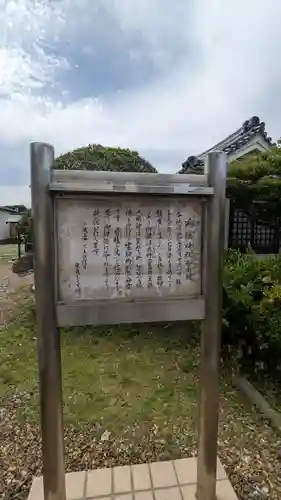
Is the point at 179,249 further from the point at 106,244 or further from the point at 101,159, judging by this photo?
the point at 101,159

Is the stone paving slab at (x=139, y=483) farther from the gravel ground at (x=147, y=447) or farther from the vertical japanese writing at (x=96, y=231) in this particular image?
the vertical japanese writing at (x=96, y=231)

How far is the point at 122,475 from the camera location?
2.51 meters

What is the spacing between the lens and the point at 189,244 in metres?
2.10

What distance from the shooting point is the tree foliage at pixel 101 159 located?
812cm

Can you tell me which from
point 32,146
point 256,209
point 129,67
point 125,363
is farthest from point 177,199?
point 256,209

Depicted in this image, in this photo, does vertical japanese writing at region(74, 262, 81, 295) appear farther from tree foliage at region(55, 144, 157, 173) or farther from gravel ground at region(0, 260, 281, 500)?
tree foliage at region(55, 144, 157, 173)

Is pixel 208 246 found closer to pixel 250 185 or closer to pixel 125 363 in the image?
pixel 125 363

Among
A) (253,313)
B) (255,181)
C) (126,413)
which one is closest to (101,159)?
(255,181)

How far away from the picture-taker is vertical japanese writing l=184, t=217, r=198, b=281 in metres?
2.08

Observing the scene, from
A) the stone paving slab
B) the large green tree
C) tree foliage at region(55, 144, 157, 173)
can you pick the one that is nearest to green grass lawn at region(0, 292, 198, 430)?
the stone paving slab

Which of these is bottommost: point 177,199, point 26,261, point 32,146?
point 26,261

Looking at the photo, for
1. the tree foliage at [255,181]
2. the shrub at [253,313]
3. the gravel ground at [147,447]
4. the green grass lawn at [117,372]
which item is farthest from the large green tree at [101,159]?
the gravel ground at [147,447]

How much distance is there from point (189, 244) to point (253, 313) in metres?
2.19

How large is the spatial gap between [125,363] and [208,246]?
3.09 m
